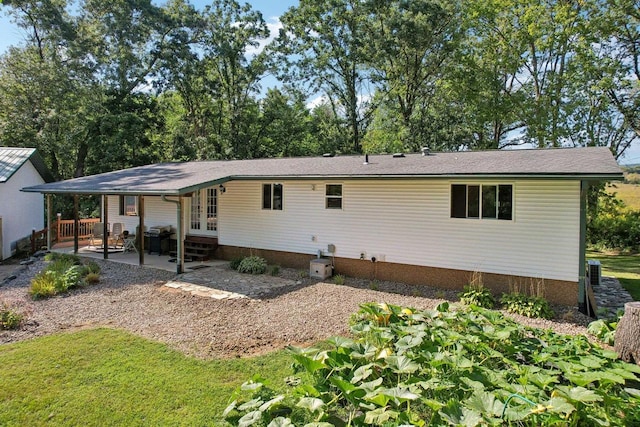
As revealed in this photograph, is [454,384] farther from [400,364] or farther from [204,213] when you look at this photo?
[204,213]

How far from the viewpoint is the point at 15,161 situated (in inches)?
601

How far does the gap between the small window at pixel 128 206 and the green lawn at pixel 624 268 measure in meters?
16.8

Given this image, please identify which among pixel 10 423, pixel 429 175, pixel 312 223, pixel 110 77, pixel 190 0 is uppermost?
pixel 190 0

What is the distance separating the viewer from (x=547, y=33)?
19953 millimetres

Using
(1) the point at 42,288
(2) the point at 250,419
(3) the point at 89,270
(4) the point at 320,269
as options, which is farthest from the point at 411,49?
(2) the point at 250,419

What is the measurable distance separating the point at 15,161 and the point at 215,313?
1369cm

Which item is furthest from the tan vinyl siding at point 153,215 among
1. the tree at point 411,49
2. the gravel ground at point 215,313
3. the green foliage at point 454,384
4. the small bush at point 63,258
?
the tree at point 411,49

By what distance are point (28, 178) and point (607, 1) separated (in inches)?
1132

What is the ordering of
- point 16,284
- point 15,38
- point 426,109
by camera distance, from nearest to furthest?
point 16,284 < point 15,38 < point 426,109

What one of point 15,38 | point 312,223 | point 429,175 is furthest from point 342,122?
point 15,38

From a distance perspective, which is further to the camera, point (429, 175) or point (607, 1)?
point (607, 1)

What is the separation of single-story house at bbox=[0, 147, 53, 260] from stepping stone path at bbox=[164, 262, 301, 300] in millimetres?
9198

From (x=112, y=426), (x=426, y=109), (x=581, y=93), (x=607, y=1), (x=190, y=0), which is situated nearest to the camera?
(x=112, y=426)

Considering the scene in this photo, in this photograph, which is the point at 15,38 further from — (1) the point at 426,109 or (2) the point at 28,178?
(1) the point at 426,109
